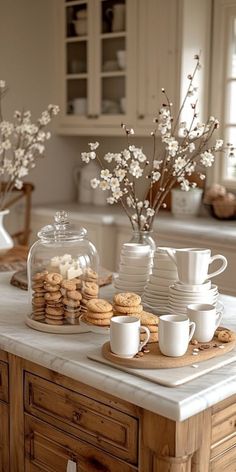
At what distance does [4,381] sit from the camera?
77.2 inches

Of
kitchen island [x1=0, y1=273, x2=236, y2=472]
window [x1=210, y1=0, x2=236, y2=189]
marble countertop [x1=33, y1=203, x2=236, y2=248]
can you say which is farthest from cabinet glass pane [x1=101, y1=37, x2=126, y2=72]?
kitchen island [x1=0, y1=273, x2=236, y2=472]

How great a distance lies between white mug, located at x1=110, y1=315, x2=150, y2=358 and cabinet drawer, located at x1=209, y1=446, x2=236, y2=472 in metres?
0.33

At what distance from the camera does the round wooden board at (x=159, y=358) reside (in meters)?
1.63

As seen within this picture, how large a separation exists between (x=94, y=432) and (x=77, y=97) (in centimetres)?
334

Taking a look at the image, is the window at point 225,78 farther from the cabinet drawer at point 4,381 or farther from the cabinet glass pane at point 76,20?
the cabinet drawer at point 4,381

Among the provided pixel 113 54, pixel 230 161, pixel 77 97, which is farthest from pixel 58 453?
pixel 77 97

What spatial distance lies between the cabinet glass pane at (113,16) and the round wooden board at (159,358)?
9.97 feet

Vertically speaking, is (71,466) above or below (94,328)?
below

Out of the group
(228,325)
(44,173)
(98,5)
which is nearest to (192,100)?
(98,5)

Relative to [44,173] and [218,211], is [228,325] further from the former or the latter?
[44,173]

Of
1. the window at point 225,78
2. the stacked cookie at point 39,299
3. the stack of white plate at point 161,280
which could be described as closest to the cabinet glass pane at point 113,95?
the window at point 225,78

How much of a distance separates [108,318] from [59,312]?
0.54ft

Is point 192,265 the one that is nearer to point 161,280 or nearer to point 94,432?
point 161,280

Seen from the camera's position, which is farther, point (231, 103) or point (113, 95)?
point (113, 95)
